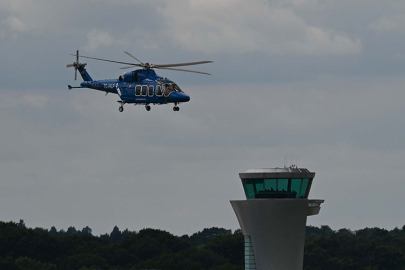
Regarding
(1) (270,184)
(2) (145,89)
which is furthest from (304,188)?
(2) (145,89)

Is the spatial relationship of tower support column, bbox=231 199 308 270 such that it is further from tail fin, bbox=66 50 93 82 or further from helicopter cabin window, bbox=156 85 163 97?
tail fin, bbox=66 50 93 82

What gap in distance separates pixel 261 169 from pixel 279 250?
9968mm

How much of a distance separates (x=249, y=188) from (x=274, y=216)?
498 centimetres

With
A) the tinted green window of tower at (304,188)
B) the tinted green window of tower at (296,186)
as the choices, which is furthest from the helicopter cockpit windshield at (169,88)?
the tinted green window of tower at (304,188)

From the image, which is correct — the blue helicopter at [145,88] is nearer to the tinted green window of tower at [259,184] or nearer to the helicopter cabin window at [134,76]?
the helicopter cabin window at [134,76]

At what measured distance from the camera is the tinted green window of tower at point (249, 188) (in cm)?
12594

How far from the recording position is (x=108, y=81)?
481ft

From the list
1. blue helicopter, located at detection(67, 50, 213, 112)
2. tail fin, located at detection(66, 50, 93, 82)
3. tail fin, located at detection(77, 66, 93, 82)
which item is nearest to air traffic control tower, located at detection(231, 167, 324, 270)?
blue helicopter, located at detection(67, 50, 213, 112)

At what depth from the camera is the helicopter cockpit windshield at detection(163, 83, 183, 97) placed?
135 meters

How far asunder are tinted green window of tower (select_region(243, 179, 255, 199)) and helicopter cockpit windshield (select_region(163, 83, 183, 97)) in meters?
16.7

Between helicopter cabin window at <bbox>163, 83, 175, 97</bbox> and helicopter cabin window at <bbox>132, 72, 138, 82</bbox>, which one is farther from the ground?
helicopter cabin window at <bbox>132, 72, 138, 82</bbox>

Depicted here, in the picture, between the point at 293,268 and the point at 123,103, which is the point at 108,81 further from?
the point at 293,268

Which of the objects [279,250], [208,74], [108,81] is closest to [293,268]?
[279,250]

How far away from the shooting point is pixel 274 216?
123625mm
